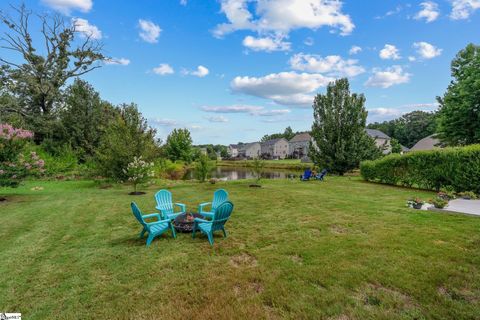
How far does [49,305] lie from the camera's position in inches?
105

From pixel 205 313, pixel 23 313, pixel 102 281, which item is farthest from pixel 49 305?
pixel 205 313

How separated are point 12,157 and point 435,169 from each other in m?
17.0

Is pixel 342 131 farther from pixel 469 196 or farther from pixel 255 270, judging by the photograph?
pixel 255 270

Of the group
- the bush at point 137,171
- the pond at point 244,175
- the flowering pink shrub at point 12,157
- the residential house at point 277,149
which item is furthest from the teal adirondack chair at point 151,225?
the residential house at point 277,149

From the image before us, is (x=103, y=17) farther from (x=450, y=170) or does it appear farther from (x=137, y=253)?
(x=450, y=170)

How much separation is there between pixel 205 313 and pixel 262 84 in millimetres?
22213

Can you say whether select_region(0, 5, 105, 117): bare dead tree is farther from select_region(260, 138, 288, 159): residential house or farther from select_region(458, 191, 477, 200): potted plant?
select_region(260, 138, 288, 159): residential house

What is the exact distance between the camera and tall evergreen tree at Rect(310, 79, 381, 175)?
18.9 meters

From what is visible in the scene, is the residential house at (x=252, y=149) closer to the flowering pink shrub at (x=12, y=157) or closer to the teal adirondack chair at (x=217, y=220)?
the flowering pink shrub at (x=12, y=157)

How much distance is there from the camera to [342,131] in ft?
63.4

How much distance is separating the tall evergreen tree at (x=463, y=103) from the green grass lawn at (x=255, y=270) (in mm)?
→ 12676

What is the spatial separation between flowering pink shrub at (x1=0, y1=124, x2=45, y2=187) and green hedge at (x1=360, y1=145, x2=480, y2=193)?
16.6 metres

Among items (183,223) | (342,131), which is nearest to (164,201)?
(183,223)

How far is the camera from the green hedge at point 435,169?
857 cm
